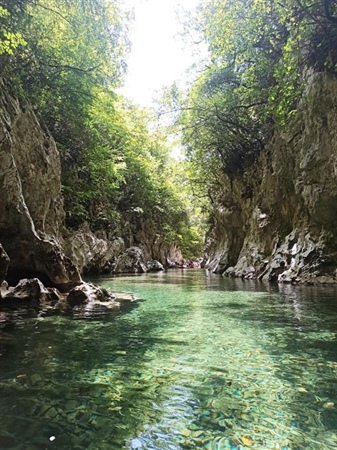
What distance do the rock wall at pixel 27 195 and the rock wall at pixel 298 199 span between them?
31.8ft

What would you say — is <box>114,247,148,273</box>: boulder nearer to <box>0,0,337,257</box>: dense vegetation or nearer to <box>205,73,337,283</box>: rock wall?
<box>0,0,337,257</box>: dense vegetation

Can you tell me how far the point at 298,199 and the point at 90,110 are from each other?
12.4 metres

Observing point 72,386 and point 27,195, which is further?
point 27,195

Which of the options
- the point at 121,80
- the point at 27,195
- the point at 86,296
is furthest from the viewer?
the point at 121,80

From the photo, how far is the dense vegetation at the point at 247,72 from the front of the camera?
946 cm

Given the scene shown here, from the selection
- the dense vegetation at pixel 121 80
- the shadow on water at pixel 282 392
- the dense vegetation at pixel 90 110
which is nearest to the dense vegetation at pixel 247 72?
the dense vegetation at pixel 121 80

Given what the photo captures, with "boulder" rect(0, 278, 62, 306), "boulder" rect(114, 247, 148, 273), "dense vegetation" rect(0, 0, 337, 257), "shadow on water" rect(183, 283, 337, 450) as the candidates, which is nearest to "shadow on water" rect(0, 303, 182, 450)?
"shadow on water" rect(183, 283, 337, 450)

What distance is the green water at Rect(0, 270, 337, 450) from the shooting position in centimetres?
254

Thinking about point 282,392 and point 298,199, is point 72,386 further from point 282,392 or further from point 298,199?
point 298,199

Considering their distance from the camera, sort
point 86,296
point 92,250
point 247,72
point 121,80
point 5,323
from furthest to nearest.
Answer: point 92,250 → point 121,80 → point 247,72 → point 86,296 → point 5,323

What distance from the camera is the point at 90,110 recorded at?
19969 mm

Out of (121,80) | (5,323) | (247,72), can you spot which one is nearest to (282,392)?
(5,323)

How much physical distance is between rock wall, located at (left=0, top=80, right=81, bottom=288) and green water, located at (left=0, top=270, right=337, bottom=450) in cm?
434

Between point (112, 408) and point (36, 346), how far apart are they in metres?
2.43
